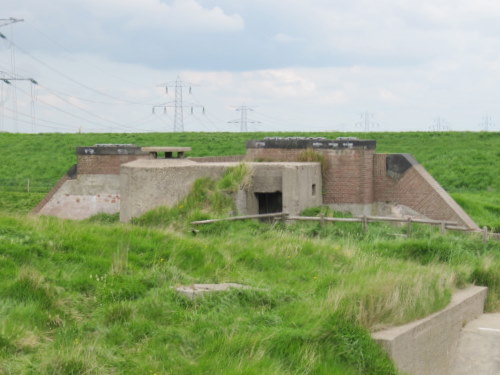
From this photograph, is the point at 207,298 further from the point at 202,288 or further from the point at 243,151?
the point at 243,151

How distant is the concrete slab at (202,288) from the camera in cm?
795

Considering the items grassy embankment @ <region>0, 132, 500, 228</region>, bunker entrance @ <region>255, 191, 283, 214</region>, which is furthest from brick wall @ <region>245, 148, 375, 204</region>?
grassy embankment @ <region>0, 132, 500, 228</region>

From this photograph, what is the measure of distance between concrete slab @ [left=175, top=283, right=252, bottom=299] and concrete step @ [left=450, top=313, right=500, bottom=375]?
10.2 feet

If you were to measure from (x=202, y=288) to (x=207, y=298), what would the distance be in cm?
31

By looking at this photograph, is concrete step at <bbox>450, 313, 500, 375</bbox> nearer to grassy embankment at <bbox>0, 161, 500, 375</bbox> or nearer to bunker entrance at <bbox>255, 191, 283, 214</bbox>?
grassy embankment at <bbox>0, 161, 500, 375</bbox>

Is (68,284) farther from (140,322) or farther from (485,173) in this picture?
(485,173)

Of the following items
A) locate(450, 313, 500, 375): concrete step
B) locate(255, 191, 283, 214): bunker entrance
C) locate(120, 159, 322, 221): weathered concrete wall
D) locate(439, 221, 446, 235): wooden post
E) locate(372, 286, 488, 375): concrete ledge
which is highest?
locate(120, 159, 322, 221): weathered concrete wall

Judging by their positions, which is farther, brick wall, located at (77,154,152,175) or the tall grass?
brick wall, located at (77,154,152,175)

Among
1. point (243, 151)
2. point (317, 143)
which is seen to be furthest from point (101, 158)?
point (243, 151)

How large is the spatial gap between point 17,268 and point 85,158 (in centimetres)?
1405

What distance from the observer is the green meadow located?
252 inches

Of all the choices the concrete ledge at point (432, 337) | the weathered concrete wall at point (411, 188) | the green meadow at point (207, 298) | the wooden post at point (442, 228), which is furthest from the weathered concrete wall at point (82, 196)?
the concrete ledge at point (432, 337)

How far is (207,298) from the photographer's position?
7875 mm

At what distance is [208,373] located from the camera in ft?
20.0
